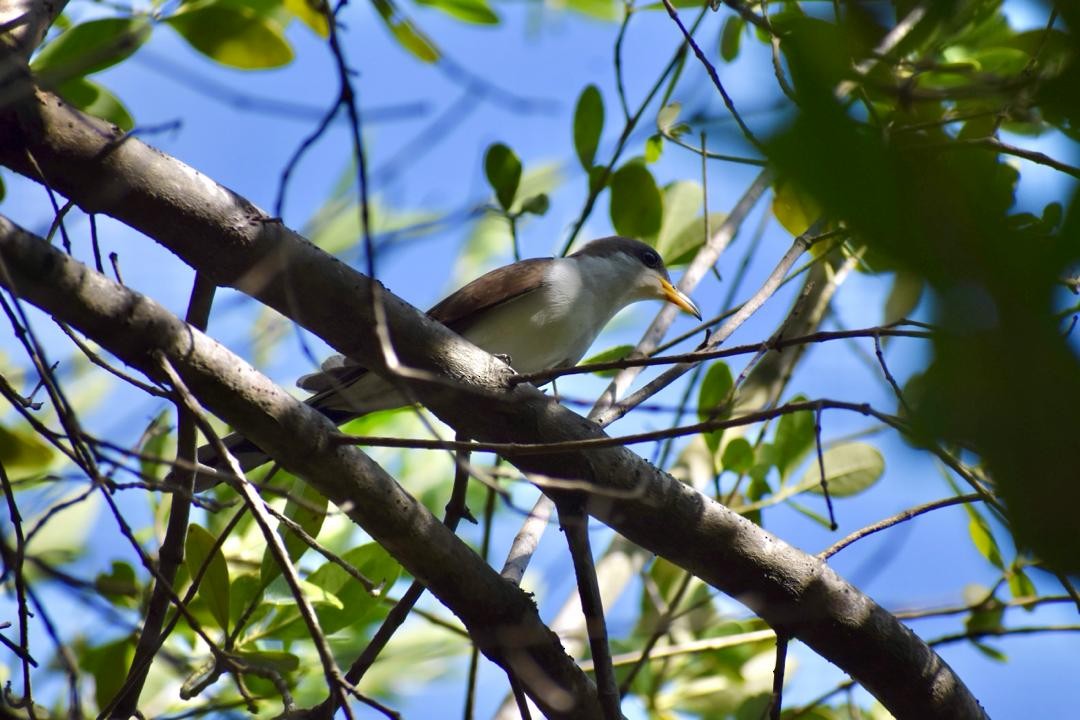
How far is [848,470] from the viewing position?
12.9 feet

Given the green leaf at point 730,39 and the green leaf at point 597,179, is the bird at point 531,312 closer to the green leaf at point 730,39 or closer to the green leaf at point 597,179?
the green leaf at point 597,179

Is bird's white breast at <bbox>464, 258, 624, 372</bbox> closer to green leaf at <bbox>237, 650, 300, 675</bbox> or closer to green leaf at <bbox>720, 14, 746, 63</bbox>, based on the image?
green leaf at <bbox>720, 14, 746, 63</bbox>

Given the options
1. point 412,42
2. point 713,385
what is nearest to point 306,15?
point 412,42

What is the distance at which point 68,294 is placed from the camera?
2.05 metres

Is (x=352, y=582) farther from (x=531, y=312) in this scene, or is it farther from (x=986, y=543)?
(x=986, y=543)

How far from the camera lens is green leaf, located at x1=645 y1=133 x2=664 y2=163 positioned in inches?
158

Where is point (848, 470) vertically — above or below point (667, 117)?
below

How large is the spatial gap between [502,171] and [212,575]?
1737 millimetres

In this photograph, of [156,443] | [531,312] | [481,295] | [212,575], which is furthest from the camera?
[531,312]

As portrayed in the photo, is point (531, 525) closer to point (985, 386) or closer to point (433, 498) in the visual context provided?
point (433, 498)

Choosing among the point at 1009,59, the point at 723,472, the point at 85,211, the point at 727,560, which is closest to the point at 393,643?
the point at 723,472

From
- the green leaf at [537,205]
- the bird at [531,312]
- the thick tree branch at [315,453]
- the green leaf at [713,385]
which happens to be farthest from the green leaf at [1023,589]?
the green leaf at [537,205]

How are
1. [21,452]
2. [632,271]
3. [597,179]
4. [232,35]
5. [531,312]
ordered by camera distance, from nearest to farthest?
[21,452]
[232,35]
[597,179]
[531,312]
[632,271]

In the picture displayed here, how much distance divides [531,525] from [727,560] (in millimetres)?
746
